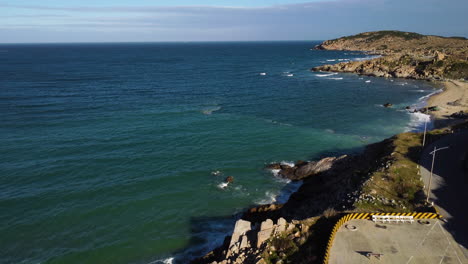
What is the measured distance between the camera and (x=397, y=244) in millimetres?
20281

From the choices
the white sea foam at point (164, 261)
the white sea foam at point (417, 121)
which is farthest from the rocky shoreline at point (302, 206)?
the white sea foam at point (417, 121)

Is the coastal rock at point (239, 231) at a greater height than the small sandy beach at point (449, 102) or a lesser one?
lesser

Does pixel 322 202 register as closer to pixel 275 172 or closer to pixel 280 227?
pixel 280 227

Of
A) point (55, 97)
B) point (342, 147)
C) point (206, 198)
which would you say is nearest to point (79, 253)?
point (206, 198)

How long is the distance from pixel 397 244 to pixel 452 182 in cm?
1265

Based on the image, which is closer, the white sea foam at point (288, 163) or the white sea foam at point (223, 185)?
the white sea foam at point (223, 185)

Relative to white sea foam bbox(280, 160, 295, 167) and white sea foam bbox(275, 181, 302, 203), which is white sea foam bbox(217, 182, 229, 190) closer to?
white sea foam bbox(275, 181, 302, 203)

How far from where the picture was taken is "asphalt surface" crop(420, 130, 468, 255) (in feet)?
73.1

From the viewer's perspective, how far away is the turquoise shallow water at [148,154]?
94.8 ft

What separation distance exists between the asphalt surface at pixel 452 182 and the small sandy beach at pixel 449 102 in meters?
22.8

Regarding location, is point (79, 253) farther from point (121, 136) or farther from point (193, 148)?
point (121, 136)

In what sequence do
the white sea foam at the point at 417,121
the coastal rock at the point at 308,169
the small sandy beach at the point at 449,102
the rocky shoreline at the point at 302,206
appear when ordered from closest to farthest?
the rocky shoreline at the point at 302,206, the coastal rock at the point at 308,169, the white sea foam at the point at 417,121, the small sandy beach at the point at 449,102

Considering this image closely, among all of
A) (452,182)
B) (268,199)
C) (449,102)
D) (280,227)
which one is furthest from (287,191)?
(449,102)

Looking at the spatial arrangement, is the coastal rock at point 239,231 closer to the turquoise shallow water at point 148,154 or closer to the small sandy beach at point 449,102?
the turquoise shallow water at point 148,154
